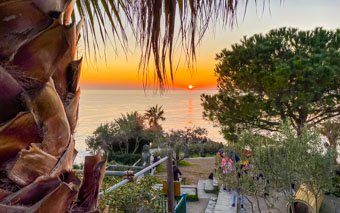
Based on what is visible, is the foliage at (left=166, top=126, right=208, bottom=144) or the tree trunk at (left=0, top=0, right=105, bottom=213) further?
the foliage at (left=166, top=126, right=208, bottom=144)

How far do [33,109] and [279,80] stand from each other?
1568 centimetres

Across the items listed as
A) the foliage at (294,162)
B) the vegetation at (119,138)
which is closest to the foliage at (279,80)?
the foliage at (294,162)

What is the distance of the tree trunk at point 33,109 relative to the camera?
387 millimetres

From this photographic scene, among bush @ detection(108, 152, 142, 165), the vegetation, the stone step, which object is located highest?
the vegetation

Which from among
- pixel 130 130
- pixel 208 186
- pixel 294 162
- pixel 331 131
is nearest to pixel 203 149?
pixel 130 130

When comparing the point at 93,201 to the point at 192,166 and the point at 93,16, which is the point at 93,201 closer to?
the point at 93,16

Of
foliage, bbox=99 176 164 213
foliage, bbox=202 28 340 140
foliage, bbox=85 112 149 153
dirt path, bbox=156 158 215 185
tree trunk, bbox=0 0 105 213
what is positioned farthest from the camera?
foliage, bbox=85 112 149 153

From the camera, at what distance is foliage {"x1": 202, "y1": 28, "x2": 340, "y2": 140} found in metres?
14.9

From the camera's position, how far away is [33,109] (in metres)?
0.40

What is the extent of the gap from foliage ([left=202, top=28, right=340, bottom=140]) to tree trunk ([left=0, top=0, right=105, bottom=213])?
14.7m

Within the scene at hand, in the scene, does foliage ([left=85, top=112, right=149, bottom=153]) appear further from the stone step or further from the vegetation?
the stone step

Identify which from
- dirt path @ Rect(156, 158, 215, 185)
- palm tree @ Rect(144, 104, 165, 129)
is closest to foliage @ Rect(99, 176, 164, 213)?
dirt path @ Rect(156, 158, 215, 185)

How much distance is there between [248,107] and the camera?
51.8 ft

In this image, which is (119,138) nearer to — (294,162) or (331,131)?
(331,131)
